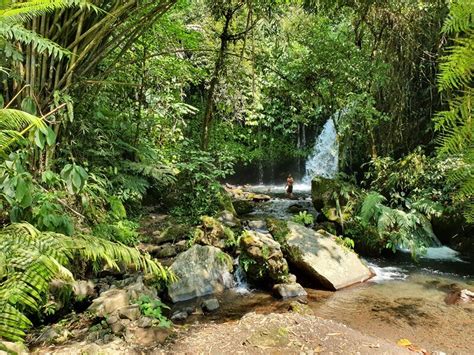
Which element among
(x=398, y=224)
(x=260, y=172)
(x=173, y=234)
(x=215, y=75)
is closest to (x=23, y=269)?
(x=173, y=234)

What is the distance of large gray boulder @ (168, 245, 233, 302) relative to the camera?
416 cm

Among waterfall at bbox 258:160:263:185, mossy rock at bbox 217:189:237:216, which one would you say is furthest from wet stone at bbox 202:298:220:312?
waterfall at bbox 258:160:263:185

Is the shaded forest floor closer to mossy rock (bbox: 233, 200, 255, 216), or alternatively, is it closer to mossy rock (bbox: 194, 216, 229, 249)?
mossy rock (bbox: 194, 216, 229, 249)

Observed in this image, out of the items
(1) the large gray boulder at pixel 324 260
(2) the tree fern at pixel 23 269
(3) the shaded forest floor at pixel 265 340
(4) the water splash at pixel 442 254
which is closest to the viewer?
(2) the tree fern at pixel 23 269

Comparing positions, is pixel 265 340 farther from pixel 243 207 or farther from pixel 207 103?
pixel 243 207

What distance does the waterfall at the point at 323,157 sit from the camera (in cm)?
1224

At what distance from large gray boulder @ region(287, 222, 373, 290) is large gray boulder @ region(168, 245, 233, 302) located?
3.27 ft

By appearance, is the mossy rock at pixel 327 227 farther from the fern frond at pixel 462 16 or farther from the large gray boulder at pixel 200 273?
the fern frond at pixel 462 16

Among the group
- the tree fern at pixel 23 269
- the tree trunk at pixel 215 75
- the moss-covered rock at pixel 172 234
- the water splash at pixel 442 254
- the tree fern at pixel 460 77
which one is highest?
the tree trunk at pixel 215 75

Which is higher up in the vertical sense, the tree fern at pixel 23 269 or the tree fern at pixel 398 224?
the tree fern at pixel 23 269

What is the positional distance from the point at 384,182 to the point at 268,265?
3830mm

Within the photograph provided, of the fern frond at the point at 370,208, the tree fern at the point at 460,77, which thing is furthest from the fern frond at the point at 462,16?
the fern frond at the point at 370,208

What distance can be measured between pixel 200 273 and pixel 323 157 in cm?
933

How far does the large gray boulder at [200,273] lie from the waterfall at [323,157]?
8.08m
